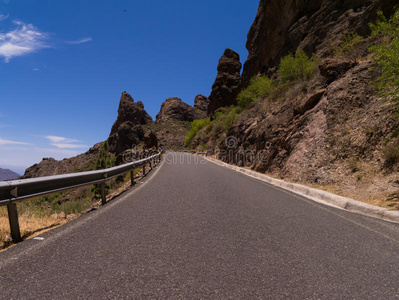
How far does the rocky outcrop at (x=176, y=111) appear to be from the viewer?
168000 millimetres

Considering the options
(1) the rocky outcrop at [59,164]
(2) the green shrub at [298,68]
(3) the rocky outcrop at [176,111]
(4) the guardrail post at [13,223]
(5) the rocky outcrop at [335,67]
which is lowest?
(1) the rocky outcrop at [59,164]

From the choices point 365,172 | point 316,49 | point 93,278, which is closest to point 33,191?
point 93,278

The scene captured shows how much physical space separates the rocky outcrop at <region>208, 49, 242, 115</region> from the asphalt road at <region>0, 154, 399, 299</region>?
238 feet

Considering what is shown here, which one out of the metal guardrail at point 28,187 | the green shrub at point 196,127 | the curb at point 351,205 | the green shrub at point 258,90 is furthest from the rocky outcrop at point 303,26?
the metal guardrail at point 28,187

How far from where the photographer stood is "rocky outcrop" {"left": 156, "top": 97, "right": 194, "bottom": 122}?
168 meters

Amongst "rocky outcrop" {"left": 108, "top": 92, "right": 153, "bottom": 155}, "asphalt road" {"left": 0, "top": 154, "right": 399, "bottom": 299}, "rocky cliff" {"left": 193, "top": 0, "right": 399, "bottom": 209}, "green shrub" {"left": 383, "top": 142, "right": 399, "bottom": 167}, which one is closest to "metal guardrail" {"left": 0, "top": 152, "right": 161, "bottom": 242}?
"asphalt road" {"left": 0, "top": 154, "right": 399, "bottom": 299}

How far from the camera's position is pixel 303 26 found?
3319 centimetres

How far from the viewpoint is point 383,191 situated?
21.9ft

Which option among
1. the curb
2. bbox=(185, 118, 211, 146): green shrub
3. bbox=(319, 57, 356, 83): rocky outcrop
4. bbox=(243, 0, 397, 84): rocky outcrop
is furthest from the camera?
bbox=(185, 118, 211, 146): green shrub

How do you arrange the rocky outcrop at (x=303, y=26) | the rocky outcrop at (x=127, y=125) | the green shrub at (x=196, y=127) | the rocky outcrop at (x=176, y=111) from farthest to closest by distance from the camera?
1. the rocky outcrop at (x=176, y=111)
2. the rocky outcrop at (x=127, y=125)
3. the green shrub at (x=196, y=127)
4. the rocky outcrop at (x=303, y=26)

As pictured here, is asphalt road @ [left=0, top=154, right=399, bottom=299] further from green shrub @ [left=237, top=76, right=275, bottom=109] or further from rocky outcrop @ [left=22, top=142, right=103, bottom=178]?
rocky outcrop @ [left=22, top=142, right=103, bottom=178]

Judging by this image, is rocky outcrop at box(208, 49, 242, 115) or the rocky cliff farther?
rocky outcrop at box(208, 49, 242, 115)

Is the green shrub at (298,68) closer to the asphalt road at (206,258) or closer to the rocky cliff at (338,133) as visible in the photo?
the rocky cliff at (338,133)

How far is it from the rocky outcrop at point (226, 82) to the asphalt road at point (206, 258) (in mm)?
72409
